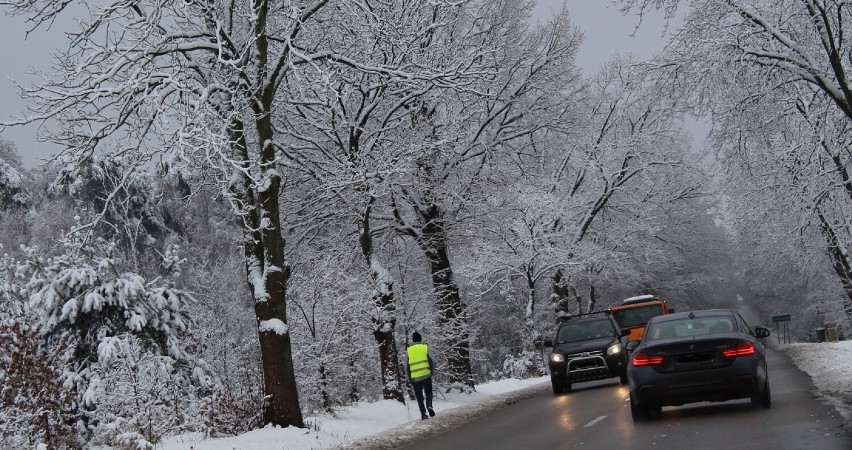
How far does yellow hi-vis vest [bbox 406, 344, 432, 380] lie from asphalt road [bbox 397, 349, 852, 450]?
951 millimetres

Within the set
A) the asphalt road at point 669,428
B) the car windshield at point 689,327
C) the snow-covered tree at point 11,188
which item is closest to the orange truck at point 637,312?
the asphalt road at point 669,428

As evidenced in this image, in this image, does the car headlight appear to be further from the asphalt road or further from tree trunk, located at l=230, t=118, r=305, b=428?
tree trunk, located at l=230, t=118, r=305, b=428

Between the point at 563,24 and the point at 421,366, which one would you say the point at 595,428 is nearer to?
the point at 421,366

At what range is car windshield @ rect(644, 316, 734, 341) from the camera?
13617mm

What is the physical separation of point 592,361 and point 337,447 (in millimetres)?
10700

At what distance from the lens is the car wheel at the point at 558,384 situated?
76.3 ft

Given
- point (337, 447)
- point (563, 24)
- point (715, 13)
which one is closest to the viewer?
point (337, 447)

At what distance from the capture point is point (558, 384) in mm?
23453

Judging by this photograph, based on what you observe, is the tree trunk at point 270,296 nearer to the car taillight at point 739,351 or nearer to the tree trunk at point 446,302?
the car taillight at point 739,351

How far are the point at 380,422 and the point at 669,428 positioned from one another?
7195mm

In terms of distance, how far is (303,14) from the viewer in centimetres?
1587

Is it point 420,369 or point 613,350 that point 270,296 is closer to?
point 420,369

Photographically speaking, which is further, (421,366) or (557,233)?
(557,233)

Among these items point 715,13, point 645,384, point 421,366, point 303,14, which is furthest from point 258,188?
point 715,13
